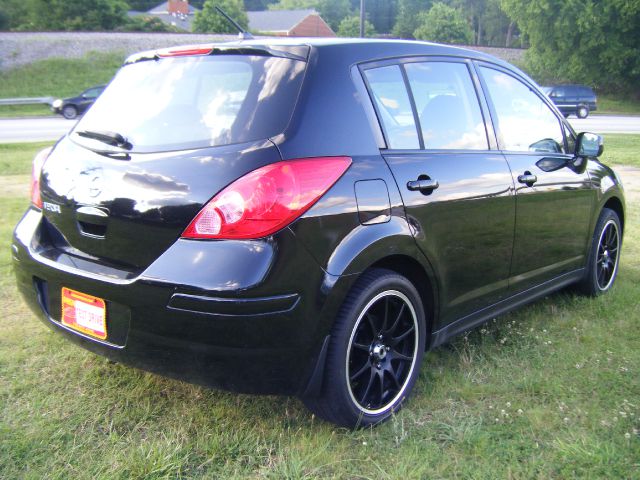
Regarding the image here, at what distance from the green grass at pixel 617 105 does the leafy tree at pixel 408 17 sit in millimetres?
33704

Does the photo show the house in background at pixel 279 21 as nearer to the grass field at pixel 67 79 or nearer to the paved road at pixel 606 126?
the grass field at pixel 67 79

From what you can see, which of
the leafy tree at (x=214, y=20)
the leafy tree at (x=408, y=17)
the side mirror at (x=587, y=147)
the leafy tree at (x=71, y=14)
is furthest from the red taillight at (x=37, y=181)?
the leafy tree at (x=408, y=17)

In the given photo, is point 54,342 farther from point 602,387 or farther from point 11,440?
point 602,387

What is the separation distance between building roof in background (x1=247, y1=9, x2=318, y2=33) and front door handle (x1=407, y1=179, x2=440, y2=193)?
6908cm

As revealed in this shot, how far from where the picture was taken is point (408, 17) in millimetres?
72812

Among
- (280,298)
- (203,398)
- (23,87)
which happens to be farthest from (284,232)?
(23,87)

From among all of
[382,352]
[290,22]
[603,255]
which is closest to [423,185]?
[382,352]

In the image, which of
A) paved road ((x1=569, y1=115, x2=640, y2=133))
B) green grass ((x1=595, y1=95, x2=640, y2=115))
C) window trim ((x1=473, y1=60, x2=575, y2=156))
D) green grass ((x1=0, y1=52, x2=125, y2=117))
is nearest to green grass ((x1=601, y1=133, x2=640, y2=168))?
paved road ((x1=569, y1=115, x2=640, y2=133))

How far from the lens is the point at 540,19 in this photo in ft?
130

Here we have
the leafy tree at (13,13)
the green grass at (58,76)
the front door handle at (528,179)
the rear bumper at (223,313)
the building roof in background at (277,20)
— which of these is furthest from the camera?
the building roof in background at (277,20)

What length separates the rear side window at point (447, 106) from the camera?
2.96 metres

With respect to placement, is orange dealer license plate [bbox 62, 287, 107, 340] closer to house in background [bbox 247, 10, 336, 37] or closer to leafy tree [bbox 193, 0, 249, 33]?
leafy tree [bbox 193, 0, 249, 33]

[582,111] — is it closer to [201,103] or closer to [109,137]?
[201,103]

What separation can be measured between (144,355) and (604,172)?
3442 mm
